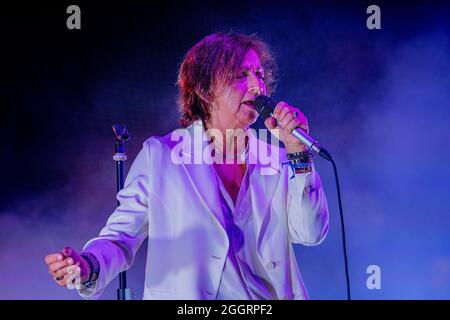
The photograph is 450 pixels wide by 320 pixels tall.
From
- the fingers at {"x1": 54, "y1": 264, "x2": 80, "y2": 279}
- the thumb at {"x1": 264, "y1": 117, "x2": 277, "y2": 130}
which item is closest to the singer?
the thumb at {"x1": 264, "y1": 117, "x2": 277, "y2": 130}

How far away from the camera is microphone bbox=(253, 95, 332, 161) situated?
1.54 meters

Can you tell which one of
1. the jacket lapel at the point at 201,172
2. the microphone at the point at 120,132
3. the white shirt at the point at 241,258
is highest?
the microphone at the point at 120,132

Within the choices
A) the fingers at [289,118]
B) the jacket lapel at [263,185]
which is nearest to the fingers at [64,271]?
the jacket lapel at [263,185]

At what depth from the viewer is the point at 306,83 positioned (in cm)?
225

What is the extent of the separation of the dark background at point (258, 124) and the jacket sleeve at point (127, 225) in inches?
15.9

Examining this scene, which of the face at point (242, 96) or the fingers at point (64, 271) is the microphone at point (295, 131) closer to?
the face at point (242, 96)

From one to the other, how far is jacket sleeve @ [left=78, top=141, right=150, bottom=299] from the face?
0.31 metres

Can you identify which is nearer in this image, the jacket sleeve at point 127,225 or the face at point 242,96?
the jacket sleeve at point 127,225

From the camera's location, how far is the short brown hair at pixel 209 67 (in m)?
2.03

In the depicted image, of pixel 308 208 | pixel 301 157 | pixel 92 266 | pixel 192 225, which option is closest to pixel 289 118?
pixel 301 157

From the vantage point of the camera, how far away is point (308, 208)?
1.76 meters

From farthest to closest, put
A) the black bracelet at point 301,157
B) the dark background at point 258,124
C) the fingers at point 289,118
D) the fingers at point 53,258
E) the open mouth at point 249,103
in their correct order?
the dark background at point 258,124 → the open mouth at point 249,103 → the black bracelet at point 301,157 → the fingers at point 289,118 → the fingers at point 53,258

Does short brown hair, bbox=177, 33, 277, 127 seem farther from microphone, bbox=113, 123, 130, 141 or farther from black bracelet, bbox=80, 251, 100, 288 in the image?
black bracelet, bbox=80, 251, 100, 288
